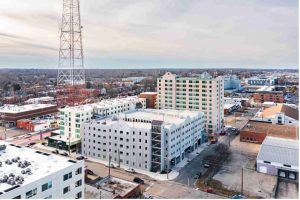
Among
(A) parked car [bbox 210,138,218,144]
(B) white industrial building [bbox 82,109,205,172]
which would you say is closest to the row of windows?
(B) white industrial building [bbox 82,109,205,172]

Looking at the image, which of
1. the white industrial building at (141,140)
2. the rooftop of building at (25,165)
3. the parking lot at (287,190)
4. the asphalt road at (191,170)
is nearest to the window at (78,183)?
the rooftop of building at (25,165)

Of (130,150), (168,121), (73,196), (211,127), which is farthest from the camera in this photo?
(211,127)

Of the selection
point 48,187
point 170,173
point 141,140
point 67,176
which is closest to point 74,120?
point 141,140

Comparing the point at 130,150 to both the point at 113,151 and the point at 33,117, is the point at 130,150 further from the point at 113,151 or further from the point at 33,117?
the point at 33,117

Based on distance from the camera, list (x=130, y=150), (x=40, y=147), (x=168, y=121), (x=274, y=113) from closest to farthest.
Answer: (x=130, y=150), (x=168, y=121), (x=40, y=147), (x=274, y=113)

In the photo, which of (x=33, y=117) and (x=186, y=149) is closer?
(x=186, y=149)

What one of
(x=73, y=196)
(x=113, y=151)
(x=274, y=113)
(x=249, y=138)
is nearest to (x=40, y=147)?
(x=113, y=151)
